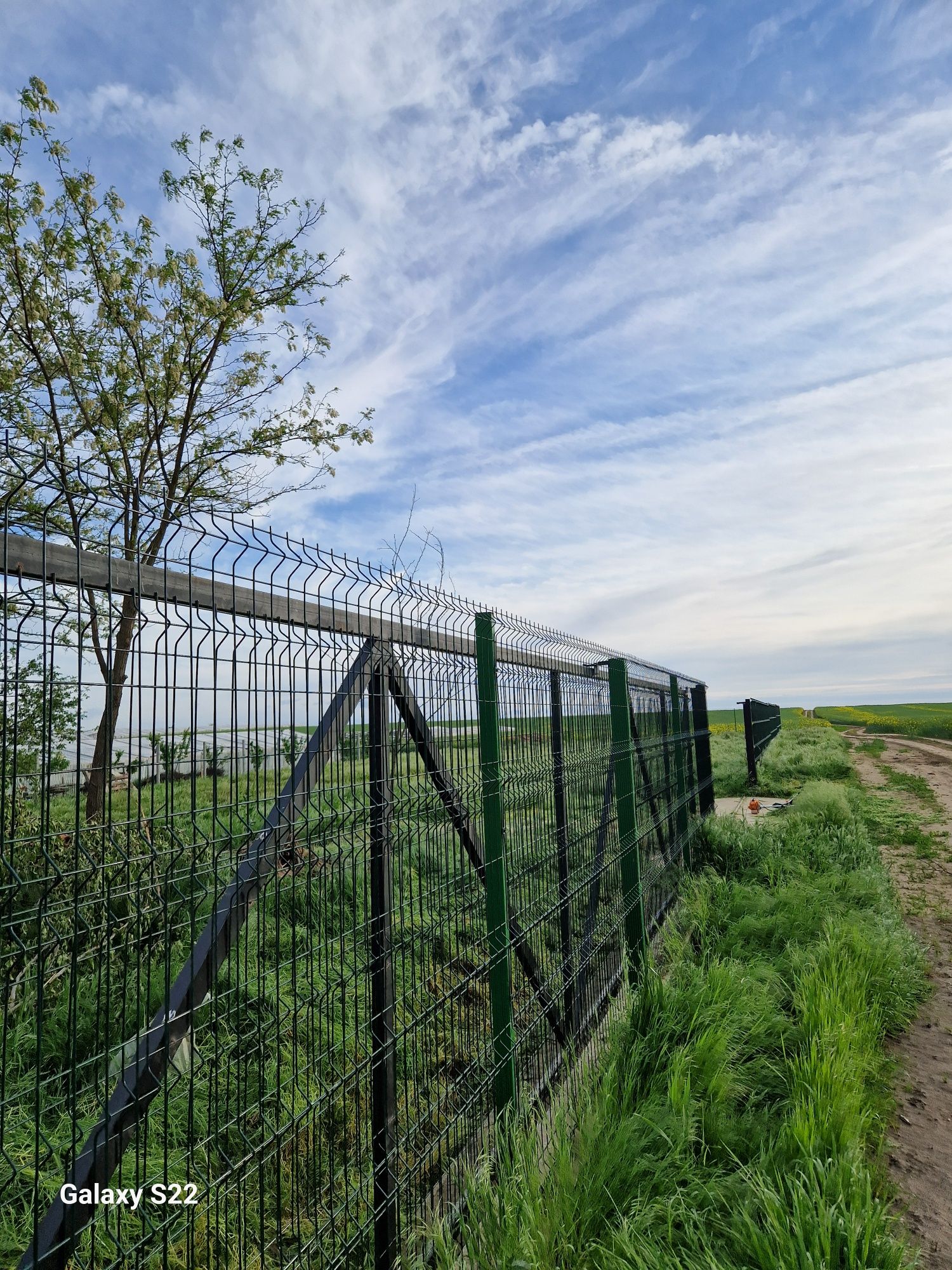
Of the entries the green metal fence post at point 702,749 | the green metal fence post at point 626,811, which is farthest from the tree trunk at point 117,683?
the green metal fence post at point 702,749

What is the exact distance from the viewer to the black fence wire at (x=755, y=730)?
16281 millimetres

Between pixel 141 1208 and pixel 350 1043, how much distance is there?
2.65 metres

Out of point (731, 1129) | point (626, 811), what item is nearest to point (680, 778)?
point (626, 811)

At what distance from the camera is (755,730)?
A: 61.5 ft

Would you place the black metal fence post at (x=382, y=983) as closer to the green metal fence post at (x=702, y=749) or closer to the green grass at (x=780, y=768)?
the green metal fence post at (x=702, y=749)

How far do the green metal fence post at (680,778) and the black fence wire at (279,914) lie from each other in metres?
3.49

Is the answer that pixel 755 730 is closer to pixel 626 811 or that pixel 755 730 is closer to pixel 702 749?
pixel 702 749

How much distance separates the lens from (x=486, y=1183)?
2.77 meters

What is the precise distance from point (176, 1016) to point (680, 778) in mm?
8394

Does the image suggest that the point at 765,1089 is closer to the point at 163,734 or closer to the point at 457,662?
the point at 457,662

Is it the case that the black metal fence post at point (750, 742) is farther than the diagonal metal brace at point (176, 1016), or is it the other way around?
the black metal fence post at point (750, 742)

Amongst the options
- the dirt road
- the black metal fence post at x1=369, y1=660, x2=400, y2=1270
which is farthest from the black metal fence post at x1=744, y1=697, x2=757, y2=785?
the black metal fence post at x1=369, y1=660, x2=400, y2=1270

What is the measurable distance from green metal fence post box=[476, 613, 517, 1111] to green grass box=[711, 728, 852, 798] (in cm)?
1353

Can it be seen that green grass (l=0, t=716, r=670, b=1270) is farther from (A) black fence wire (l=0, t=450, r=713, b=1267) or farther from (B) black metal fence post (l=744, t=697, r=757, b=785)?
(B) black metal fence post (l=744, t=697, r=757, b=785)
